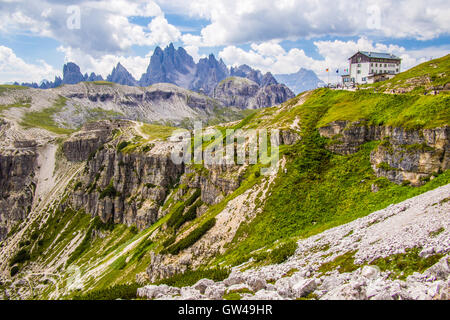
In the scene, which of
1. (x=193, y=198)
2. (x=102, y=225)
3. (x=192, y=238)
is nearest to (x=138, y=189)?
(x=102, y=225)

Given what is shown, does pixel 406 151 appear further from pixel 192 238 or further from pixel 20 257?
pixel 20 257

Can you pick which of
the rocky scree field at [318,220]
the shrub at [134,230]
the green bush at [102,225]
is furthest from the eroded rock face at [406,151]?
the green bush at [102,225]

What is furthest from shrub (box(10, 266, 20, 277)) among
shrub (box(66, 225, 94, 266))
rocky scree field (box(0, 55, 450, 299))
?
shrub (box(66, 225, 94, 266))

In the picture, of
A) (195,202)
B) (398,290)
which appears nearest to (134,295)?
(398,290)

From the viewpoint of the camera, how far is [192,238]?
2926 inches

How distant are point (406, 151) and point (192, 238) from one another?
51077 millimetres

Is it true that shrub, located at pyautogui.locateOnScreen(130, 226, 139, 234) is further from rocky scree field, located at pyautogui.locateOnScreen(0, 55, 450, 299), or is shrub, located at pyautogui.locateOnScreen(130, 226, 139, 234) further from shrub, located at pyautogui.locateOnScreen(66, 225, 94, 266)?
shrub, located at pyautogui.locateOnScreen(66, 225, 94, 266)

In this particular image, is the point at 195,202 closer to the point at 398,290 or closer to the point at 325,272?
the point at 325,272

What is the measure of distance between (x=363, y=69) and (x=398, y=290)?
134559 mm

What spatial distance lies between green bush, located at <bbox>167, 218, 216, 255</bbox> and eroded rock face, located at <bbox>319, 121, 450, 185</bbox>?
39163 millimetres

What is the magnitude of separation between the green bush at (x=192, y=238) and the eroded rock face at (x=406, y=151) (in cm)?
3916

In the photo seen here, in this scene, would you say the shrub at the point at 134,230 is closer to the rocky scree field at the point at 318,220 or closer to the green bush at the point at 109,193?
the rocky scree field at the point at 318,220

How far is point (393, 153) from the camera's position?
57688mm

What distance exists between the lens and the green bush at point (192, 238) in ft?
243
